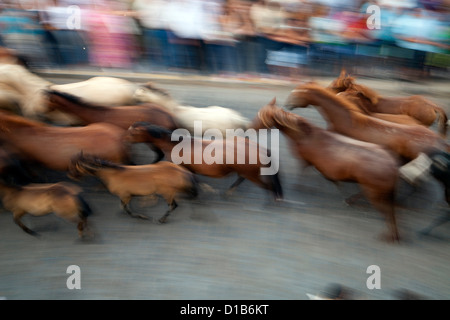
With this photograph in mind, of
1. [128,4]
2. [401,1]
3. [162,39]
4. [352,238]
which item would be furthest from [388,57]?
[352,238]

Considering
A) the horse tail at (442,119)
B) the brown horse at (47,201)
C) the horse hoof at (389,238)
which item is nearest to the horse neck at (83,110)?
the brown horse at (47,201)

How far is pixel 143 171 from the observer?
4.55 m

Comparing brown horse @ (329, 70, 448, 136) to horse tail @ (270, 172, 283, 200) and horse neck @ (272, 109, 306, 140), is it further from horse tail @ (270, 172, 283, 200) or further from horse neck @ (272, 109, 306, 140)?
horse tail @ (270, 172, 283, 200)

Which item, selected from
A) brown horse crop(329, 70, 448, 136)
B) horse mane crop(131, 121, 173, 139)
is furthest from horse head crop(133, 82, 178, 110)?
brown horse crop(329, 70, 448, 136)

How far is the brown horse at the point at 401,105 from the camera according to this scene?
19.4 feet

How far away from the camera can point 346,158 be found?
466 centimetres

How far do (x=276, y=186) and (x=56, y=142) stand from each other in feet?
7.34

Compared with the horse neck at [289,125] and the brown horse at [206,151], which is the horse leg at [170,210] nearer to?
the brown horse at [206,151]

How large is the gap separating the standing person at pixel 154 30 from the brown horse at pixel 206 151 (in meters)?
4.18

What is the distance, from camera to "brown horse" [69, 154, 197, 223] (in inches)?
178

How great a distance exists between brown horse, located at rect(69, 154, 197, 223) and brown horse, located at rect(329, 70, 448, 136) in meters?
2.50

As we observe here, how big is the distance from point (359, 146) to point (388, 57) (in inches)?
198

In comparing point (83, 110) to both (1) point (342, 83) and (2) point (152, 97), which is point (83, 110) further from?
(1) point (342, 83)

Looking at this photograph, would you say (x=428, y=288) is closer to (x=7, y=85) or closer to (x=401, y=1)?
(x=7, y=85)
